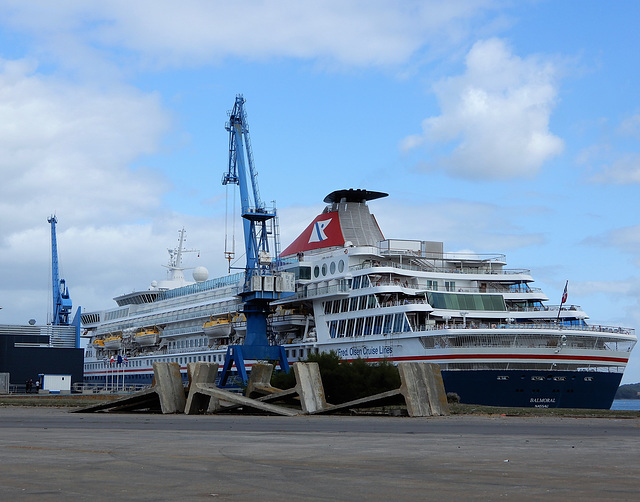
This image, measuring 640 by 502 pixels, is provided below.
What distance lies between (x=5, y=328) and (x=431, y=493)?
84901 mm

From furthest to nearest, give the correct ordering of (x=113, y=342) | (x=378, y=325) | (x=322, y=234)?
(x=113, y=342) < (x=322, y=234) < (x=378, y=325)

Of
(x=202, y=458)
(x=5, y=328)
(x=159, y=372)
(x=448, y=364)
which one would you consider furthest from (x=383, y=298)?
(x=202, y=458)

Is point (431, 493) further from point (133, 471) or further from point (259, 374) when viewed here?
point (259, 374)

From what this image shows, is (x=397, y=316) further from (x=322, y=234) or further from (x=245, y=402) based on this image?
(x=245, y=402)

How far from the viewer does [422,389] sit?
2802 cm

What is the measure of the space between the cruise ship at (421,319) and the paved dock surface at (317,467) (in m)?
38.1

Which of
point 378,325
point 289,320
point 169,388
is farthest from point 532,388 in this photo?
point 169,388

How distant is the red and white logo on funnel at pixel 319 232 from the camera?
7412 cm

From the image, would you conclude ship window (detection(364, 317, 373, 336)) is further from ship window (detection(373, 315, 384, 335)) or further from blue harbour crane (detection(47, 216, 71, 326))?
blue harbour crane (detection(47, 216, 71, 326))

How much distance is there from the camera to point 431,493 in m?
8.09

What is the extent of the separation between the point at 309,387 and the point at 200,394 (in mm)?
4043

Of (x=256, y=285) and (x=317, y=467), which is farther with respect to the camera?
(x=256, y=285)

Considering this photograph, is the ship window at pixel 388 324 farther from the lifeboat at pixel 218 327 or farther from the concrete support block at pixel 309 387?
the concrete support block at pixel 309 387

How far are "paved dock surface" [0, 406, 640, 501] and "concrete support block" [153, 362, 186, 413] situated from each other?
13.7m
